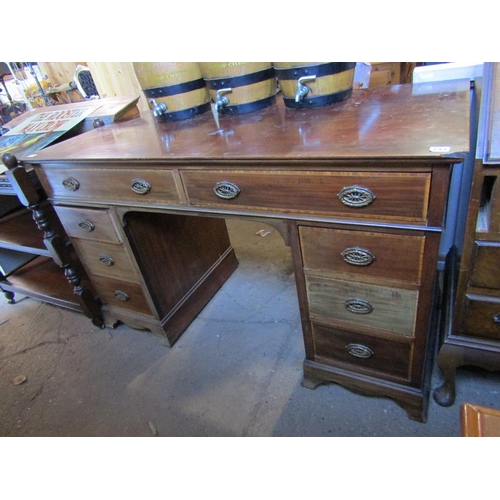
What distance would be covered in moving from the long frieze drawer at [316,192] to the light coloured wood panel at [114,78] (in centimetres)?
206

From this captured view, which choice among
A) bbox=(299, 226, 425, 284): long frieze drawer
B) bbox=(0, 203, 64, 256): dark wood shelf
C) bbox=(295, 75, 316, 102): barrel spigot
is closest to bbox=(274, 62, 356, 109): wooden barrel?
bbox=(295, 75, 316, 102): barrel spigot

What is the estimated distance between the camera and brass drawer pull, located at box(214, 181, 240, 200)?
36.2 inches

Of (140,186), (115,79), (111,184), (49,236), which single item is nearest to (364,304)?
(140,186)

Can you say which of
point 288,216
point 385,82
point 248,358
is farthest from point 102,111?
point 385,82

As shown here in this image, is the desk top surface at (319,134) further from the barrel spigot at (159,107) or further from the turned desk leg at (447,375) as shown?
the turned desk leg at (447,375)

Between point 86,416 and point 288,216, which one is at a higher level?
point 288,216

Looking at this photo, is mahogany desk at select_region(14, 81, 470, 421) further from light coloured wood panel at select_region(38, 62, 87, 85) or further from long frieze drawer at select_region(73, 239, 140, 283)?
light coloured wood panel at select_region(38, 62, 87, 85)

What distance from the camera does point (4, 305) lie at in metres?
2.10

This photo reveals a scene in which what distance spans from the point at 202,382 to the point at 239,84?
1128mm

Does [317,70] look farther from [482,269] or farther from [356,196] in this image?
[482,269]

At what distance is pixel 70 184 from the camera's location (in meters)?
1.26

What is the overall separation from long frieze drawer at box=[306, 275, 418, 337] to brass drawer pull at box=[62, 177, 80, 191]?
905 millimetres

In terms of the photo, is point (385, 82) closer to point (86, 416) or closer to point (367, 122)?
point (367, 122)

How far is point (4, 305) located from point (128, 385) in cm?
123
